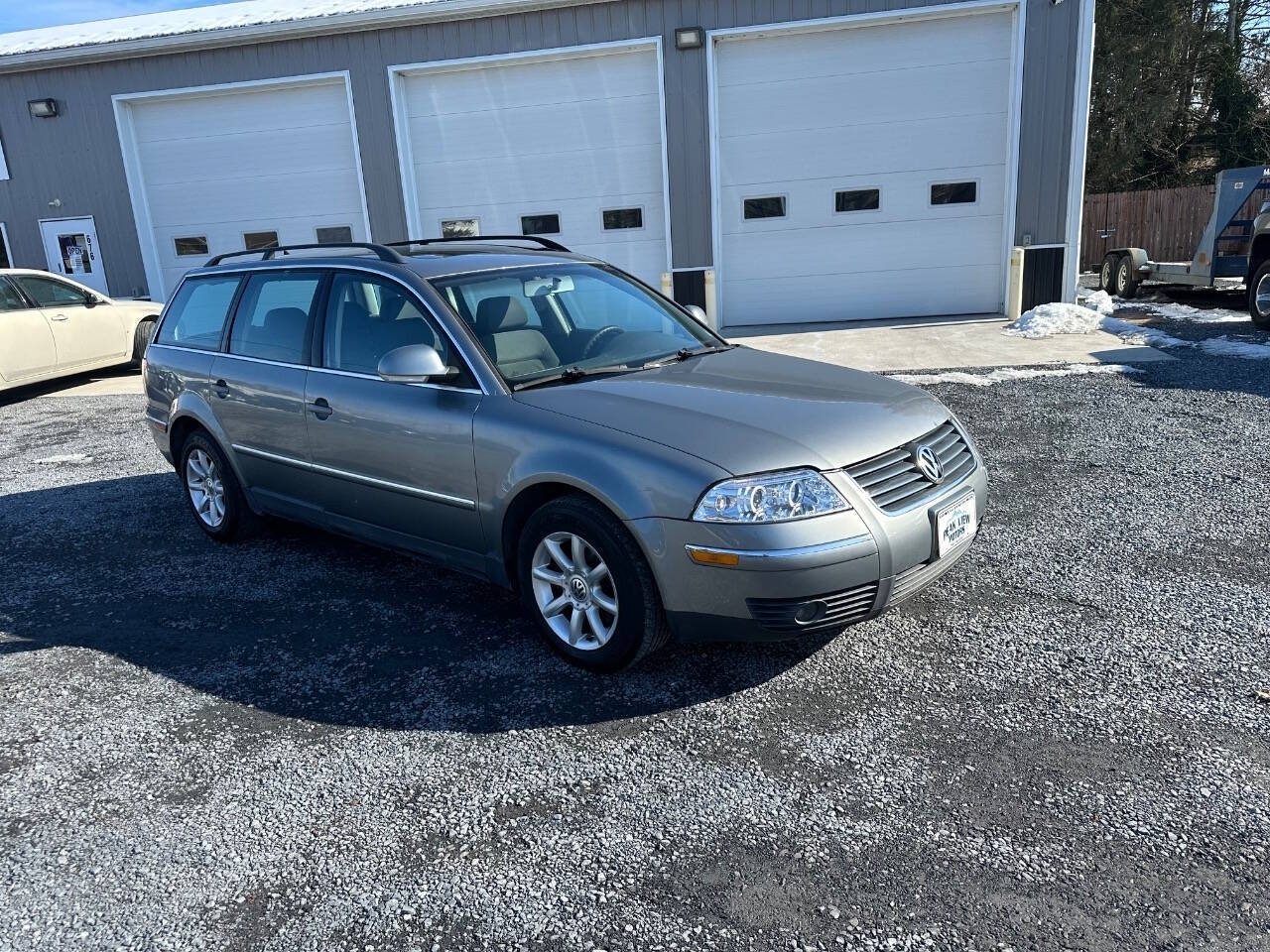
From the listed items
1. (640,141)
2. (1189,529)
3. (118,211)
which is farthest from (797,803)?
(118,211)

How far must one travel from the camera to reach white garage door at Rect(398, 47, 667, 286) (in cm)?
1307

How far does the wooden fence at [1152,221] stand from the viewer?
1939cm

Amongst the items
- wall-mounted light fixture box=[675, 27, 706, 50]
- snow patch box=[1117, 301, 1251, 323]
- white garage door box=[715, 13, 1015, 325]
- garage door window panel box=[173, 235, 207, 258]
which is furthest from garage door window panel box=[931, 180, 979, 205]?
garage door window panel box=[173, 235, 207, 258]

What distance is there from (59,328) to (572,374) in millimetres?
9281

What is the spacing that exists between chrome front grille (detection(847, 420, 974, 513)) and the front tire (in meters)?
0.84

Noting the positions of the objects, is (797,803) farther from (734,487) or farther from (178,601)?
(178,601)

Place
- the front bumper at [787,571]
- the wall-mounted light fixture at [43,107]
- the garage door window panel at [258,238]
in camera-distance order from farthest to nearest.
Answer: the garage door window panel at [258,238], the wall-mounted light fixture at [43,107], the front bumper at [787,571]

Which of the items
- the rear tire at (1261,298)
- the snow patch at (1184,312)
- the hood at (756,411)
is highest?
the hood at (756,411)

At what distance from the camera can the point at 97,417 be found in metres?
9.33

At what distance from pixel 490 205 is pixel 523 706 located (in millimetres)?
11600

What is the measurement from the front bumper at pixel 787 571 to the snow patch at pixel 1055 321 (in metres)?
9.18

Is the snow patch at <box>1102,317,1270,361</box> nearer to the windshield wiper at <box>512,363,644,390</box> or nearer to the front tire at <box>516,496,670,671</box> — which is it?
the windshield wiper at <box>512,363,644,390</box>

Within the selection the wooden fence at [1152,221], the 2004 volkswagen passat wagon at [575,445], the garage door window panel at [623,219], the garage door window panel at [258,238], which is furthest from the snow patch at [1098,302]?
the garage door window panel at [258,238]

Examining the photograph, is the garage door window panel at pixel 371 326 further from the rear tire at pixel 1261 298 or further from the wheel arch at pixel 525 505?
the rear tire at pixel 1261 298
